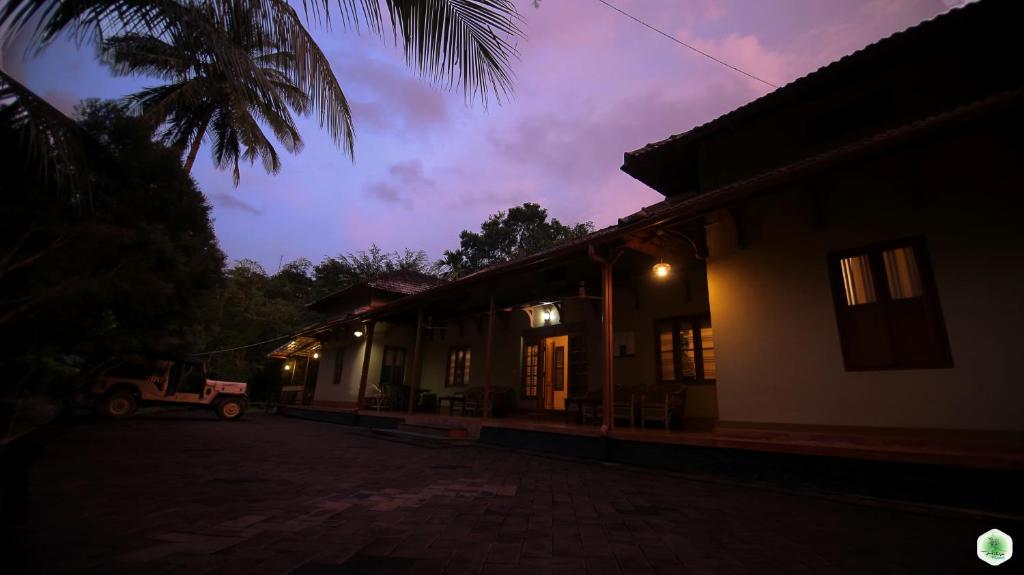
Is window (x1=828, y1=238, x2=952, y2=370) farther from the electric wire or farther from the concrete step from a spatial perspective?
the concrete step

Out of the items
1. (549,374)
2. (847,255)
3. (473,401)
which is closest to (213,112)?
(473,401)

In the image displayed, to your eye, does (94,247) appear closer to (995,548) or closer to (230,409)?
(230,409)

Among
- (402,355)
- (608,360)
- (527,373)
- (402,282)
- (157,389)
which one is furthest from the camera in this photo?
(402,282)

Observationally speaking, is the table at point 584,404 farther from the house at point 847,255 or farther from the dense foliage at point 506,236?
the dense foliage at point 506,236

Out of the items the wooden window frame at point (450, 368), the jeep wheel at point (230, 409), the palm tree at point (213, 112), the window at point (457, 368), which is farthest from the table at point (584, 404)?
the jeep wheel at point (230, 409)

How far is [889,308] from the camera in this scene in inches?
202

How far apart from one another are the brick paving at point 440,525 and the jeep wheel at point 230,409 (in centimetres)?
952

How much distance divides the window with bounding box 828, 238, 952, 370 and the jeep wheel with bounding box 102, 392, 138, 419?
17.2 m

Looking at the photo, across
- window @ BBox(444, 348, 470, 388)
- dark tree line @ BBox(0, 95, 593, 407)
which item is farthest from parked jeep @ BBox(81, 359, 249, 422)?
window @ BBox(444, 348, 470, 388)

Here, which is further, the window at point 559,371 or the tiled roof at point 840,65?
the window at point 559,371

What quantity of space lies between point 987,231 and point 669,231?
3485mm

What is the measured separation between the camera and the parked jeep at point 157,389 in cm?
1191

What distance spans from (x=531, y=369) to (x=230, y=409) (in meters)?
10.4

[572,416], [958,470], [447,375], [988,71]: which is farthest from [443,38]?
[447,375]
